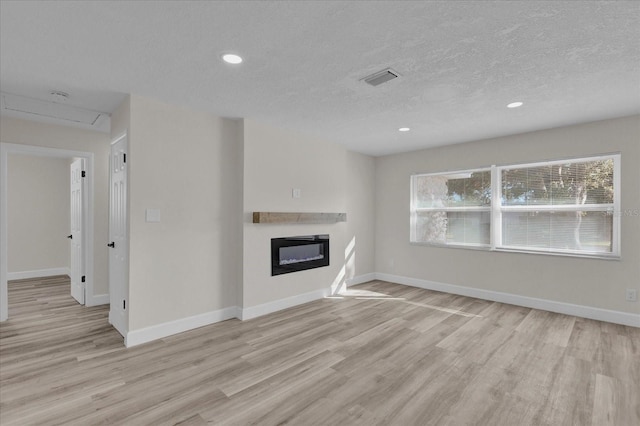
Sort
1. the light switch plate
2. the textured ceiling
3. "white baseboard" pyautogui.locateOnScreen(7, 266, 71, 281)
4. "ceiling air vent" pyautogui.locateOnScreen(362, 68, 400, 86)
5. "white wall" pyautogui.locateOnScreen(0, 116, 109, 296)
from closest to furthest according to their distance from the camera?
the textured ceiling, "ceiling air vent" pyautogui.locateOnScreen(362, 68, 400, 86), the light switch plate, "white wall" pyautogui.locateOnScreen(0, 116, 109, 296), "white baseboard" pyautogui.locateOnScreen(7, 266, 71, 281)

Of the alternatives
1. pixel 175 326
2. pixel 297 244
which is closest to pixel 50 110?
pixel 175 326

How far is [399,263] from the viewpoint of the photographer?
560 cm

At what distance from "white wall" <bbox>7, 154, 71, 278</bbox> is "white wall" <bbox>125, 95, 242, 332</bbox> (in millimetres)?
4524

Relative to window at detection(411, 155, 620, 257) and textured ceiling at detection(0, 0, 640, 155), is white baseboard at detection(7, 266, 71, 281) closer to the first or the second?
textured ceiling at detection(0, 0, 640, 155)

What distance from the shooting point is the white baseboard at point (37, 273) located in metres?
5.66

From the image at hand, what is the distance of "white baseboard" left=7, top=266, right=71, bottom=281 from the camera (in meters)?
5.66

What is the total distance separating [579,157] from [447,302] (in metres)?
2.52

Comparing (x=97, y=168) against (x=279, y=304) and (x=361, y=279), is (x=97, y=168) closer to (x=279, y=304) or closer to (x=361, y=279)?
(x=279, y=304)

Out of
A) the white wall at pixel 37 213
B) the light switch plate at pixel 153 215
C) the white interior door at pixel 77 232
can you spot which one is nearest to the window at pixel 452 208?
the light switch plate at pixel 153 215

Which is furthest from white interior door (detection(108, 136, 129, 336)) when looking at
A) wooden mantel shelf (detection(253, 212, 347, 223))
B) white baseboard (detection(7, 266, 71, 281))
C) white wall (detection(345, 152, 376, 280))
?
white baseboard (detection(7, 266, 71, 281))

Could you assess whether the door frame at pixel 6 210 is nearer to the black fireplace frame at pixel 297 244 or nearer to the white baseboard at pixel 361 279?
the black fireplace frame at pixel 297 244

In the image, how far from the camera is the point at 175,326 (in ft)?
10.6

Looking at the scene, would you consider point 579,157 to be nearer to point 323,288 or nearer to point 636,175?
point 636,175

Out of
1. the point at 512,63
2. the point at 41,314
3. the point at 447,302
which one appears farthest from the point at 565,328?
the point at 41,314
